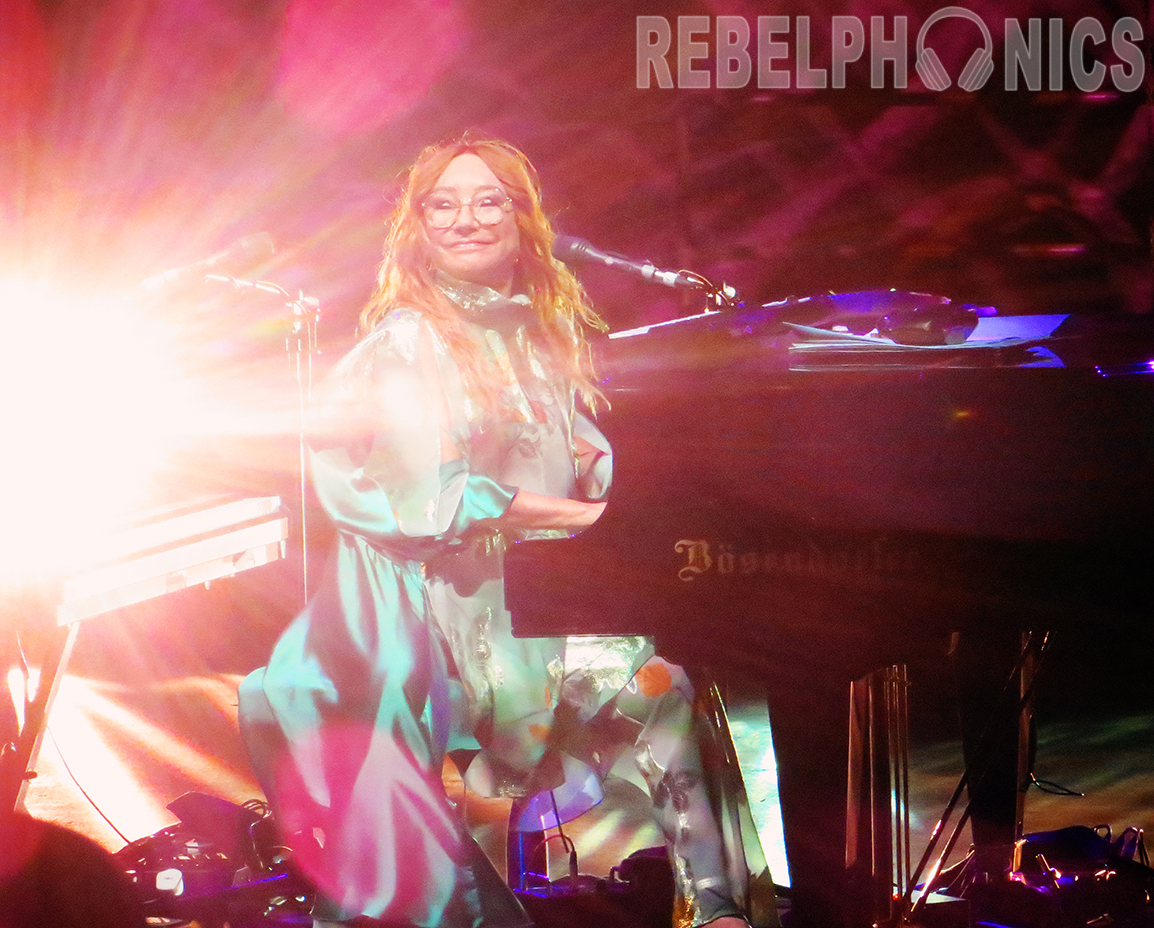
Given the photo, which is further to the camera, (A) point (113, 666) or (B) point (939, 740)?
(B) point (939, 740)

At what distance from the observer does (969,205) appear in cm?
260

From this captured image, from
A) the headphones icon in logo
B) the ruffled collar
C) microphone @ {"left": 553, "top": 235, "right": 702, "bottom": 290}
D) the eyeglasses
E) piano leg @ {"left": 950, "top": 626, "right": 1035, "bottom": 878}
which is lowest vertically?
piano leg @ {"left": 950, "top": 626, "right": 1035, "bottom": 878}

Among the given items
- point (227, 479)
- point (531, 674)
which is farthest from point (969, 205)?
point (227, 479)

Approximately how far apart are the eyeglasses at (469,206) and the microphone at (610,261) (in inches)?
5.6

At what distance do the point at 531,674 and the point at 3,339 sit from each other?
4.74 ft

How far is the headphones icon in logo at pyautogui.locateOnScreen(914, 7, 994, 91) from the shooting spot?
8.63ft

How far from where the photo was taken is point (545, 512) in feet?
7.09

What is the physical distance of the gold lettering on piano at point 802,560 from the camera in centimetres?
178

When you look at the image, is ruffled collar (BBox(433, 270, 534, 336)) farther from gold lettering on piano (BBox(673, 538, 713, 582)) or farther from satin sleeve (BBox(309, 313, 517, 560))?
gold lettering on piano (BBox(673, 538, 713, 582))

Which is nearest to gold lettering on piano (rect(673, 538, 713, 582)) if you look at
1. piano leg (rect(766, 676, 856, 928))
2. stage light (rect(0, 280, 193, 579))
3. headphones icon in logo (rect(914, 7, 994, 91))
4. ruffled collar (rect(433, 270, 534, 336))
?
piano leg (rect(766, 676, 856, 928))

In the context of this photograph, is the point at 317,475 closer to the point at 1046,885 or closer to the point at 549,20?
the point at 549,20

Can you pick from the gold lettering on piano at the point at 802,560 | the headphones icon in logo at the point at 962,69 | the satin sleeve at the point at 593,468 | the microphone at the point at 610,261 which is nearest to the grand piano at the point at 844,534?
the gold lettering on piano at the point at 802,560

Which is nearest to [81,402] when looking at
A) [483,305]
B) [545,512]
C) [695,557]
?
[483,305]

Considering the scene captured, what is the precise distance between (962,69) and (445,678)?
1790 mm
